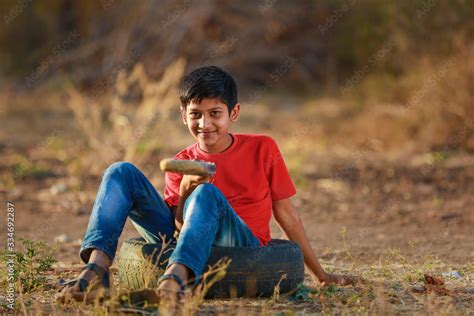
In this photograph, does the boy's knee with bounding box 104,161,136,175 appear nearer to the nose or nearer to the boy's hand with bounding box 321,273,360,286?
the nose

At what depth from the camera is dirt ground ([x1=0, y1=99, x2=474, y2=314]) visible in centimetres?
482

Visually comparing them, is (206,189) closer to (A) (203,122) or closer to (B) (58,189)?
(A) (203,122)

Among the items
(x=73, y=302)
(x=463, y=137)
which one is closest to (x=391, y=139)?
(x=463, y=137)

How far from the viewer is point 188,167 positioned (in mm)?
3938

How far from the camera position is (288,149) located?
10.3 metres

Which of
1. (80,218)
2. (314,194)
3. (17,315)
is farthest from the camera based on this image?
(314,194)

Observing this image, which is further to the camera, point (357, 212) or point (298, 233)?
point (357, 212)

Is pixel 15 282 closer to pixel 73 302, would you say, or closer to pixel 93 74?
pixel 73 302

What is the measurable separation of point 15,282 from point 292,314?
5.13 ft

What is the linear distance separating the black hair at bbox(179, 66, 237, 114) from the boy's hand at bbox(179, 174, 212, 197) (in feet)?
1.38

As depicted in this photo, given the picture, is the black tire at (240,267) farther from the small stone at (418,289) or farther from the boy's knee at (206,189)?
the small stone at (418,289)

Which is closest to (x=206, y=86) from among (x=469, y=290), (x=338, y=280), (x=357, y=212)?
(x=338, y=280)

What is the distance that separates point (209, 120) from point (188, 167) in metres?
0.42

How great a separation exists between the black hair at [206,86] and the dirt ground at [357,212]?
3.32ft
